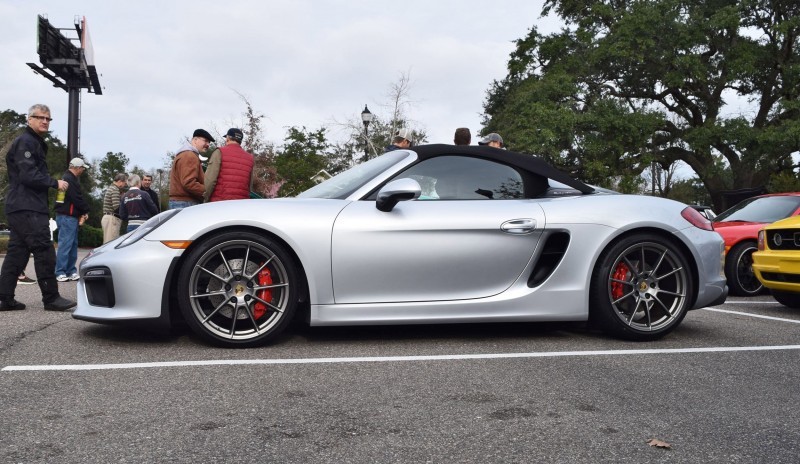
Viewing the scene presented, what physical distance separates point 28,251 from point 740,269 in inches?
296

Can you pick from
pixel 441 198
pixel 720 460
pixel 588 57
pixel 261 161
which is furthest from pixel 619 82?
pixel 720 460

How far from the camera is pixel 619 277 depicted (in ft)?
15.9

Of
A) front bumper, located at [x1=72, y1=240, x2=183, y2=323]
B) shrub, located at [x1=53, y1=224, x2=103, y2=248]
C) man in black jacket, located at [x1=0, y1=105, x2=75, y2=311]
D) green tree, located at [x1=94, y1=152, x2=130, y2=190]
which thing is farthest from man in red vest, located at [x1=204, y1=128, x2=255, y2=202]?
green tree, located at [x1=94, y1=152, x2=130, y2=190]

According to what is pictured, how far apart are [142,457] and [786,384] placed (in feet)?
9.91

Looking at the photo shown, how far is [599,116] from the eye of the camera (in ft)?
81.1

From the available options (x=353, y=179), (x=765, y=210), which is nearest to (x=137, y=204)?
(x=353, y=179)

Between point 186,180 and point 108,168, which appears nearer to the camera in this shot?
point 186,180

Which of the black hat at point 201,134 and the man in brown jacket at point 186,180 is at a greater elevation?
the black hat at point 201,134

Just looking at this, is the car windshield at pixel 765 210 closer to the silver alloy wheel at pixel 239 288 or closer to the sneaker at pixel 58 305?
the silver alloy wheel at pixel 239 288

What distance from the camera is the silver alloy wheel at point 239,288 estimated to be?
434 centimetres

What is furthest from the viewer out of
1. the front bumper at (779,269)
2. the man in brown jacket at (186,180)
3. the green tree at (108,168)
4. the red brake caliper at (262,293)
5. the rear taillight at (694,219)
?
the green tree at (108,168)

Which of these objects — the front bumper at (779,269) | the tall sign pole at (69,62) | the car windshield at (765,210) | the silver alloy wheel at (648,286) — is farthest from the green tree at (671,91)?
the tall sign pole at (69,62)

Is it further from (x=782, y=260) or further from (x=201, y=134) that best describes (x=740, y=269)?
(x=201, y=134)

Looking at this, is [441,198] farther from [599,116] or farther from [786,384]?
[599,116]
